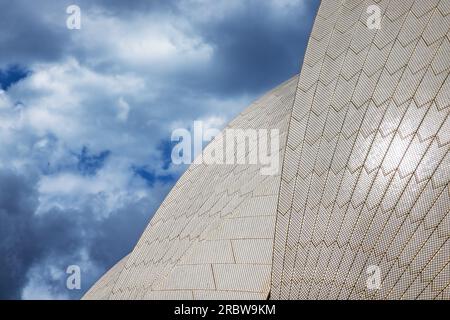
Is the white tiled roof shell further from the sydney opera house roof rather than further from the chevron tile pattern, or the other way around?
the chevron tile pattern

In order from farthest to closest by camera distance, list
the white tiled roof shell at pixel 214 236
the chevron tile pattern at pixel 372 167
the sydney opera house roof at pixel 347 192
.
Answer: the white tiled roof shell at pixel 214 236 → the sydney opera house roof at pixel 347 192 → the chevron tile pattern at pixel 372 167

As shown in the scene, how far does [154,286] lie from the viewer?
38.5 feet

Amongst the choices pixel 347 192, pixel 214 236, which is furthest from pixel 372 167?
pixel 214 236

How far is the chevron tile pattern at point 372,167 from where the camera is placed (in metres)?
8.09

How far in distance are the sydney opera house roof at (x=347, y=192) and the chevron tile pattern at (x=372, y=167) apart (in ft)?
0.07

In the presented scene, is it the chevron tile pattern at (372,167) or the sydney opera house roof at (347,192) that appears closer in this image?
the chevron tile pattern at (372,167)

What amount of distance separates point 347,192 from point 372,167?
1.85ft

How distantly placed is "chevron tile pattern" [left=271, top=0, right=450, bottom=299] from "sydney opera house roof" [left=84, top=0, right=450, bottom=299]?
2 cm

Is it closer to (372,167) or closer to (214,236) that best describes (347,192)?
(372,167)

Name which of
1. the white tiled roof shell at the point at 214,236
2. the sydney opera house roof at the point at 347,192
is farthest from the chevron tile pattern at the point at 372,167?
the white tiled roof shell at the point at 214,236

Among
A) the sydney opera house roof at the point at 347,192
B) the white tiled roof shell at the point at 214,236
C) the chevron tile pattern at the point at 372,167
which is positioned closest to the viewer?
the chevron tile pattern at the point at 372,167

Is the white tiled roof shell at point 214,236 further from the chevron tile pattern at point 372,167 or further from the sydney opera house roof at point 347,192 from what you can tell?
the chevron tile pattern at point 372,167

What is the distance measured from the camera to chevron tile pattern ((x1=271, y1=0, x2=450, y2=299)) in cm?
809
